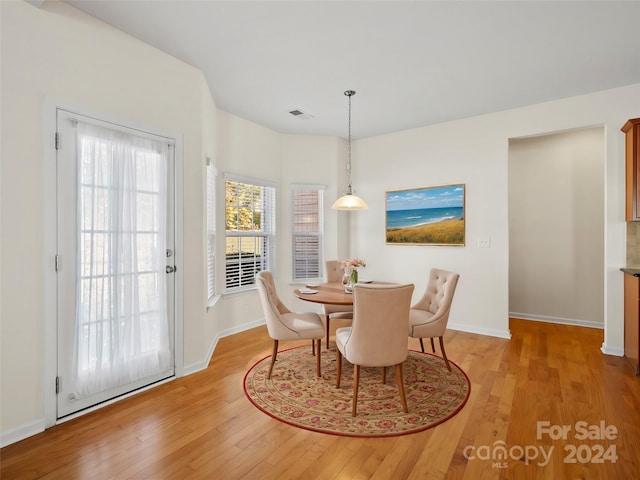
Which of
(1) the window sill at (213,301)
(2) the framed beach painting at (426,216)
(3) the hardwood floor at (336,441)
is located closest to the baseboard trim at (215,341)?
(3) the hardwood floor at (336,441)

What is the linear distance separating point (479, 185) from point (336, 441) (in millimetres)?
3653

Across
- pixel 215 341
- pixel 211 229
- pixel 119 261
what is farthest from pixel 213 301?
pixel 119 261

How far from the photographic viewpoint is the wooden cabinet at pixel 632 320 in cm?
296

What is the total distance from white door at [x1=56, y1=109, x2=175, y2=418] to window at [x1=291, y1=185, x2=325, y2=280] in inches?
95.2

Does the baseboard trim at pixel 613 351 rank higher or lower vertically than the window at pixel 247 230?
lower

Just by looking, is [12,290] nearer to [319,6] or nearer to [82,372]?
[82,372]

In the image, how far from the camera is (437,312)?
3061mm

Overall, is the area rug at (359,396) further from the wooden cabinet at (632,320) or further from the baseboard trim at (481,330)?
the wooden cabinet at (632,320)

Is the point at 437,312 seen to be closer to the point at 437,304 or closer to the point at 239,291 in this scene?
the point at 437,304

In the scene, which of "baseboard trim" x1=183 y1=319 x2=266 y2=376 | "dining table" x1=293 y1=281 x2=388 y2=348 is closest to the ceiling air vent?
"dining table" x1=293 y1=281 x2=388 y2=348

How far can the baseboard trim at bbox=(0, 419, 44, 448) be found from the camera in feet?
6.44

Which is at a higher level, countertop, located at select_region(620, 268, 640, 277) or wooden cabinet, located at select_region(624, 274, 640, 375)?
countertop, located at select_region(620, 268, 640, 277)

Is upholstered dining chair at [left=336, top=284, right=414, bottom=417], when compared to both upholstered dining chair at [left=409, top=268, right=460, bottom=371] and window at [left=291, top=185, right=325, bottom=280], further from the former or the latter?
window at [left=291, top=185, right=325, bottom=280]

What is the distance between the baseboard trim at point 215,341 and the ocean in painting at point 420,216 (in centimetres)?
253
